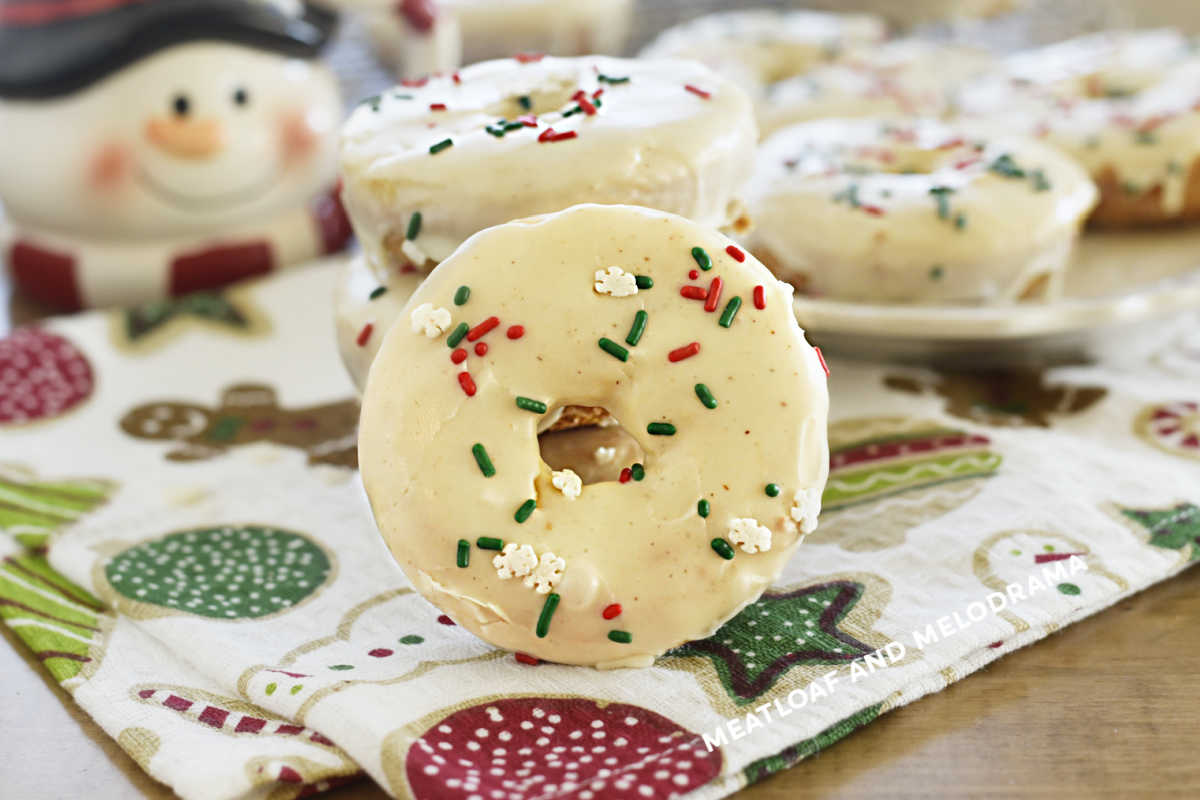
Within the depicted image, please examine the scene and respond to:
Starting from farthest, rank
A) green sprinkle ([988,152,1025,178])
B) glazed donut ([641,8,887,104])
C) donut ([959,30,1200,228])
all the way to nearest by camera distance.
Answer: glazed donut ([641,8,887,104]) < donut ([959,30,1200,228]) < green sprinkle ([988,152,1025,178])

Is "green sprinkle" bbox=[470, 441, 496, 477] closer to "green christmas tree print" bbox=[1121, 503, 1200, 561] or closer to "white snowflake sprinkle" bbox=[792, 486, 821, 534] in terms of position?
"white snowflake sprinkle" bbox=[792, 486, 821, 534]

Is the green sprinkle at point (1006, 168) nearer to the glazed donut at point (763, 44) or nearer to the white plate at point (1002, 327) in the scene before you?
the white plate at point (1002, 327)

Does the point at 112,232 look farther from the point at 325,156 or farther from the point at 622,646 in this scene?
the point at 622,646

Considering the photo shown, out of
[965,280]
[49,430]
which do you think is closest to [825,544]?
[965,280]

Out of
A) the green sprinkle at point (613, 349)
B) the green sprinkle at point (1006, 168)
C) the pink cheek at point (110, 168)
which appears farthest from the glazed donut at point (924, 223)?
the pink cheek at point (110, 168)

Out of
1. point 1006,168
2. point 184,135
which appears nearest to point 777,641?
point 1006,168

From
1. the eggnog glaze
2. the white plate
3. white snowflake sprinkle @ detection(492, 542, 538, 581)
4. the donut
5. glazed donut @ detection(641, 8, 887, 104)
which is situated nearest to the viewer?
white snowflake sprinkle @ detection(492, 542, 538, 581)

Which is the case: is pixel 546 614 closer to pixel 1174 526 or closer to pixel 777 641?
pixel 777 641

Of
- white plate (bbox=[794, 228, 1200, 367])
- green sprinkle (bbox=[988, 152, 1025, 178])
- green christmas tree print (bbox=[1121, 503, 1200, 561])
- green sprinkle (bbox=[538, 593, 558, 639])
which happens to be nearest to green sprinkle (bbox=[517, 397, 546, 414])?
green sprinkle (bbox=[538, 593, 558, 639])

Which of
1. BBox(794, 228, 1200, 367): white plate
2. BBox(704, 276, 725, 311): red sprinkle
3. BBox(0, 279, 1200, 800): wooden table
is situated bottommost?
BBox(0, 279, 1200, 800): wooden table

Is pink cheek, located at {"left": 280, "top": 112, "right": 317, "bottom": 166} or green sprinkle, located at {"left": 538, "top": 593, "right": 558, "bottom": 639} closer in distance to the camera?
green sprinkle, located at {"left": 538, "top": 593, "right": 558, "bottom": 639}
